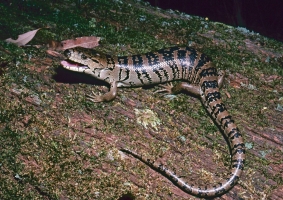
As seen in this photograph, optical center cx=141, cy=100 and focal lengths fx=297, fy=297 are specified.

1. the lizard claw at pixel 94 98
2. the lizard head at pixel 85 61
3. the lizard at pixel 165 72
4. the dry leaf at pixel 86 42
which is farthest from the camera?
the dry leaf at pixel 86 42

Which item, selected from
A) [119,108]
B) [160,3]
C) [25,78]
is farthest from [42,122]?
[160,3]

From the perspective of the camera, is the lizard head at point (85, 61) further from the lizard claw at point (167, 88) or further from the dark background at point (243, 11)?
the dark background at point (243, 11)

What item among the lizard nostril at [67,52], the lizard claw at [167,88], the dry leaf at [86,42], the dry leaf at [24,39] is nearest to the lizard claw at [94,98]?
the lizard nostril at [67,52]

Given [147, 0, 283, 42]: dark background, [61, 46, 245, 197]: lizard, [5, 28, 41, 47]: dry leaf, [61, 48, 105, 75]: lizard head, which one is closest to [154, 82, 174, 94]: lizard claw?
[61, 46, 245, 197]: lizard

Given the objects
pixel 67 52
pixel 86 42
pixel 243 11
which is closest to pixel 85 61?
pixel 67 52

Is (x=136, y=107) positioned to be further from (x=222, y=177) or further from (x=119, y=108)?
(x=222, y=177)

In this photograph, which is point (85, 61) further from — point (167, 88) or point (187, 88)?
point (187, 88)

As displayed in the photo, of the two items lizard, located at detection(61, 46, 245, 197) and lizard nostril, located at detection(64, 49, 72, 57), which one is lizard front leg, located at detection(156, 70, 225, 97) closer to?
lizard, located at detection(61, 46, 245, 197)
